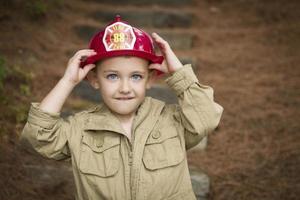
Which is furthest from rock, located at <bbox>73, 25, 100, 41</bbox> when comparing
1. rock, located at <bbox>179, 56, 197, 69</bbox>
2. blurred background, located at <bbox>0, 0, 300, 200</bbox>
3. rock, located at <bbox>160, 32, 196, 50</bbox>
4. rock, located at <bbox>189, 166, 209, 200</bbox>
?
rock, located at <bbox>189, 166, 209, 200</bbox>

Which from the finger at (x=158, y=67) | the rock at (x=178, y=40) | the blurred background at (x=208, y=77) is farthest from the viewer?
the rock at (x=178, y=40)

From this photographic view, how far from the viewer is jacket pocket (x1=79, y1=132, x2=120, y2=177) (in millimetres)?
2592

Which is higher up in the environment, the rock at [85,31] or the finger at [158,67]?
the rock at [85,31]

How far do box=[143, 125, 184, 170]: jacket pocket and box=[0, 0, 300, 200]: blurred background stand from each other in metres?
0.98

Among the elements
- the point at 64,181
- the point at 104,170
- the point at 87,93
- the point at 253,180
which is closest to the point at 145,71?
the point at 104,170

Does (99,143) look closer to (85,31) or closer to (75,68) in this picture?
(75,68)

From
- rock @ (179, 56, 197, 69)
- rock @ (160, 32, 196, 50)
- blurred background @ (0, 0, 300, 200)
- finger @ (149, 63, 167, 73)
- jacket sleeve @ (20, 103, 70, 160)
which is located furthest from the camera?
rock @ (160, 32, 196, 50)

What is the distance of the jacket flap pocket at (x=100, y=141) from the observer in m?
2.66

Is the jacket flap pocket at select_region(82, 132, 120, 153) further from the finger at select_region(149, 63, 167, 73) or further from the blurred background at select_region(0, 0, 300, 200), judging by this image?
the blurred background at select_region(0, 0, 300, 200)

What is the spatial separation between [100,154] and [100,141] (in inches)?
3.2

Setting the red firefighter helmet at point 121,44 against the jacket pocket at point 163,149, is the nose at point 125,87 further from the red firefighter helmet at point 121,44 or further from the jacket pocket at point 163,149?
the jacket pocket at point 163,149

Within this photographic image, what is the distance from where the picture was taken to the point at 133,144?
2.64m

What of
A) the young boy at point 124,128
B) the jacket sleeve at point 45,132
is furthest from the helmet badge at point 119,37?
the jacket sleeve at point 45,132

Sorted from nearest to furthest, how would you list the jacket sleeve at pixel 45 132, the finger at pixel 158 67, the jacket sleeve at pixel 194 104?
the jacket sleeve at pixel 45 132 → the jacket sleeve at pixel 194 104 → the finger at pixel 158 67
